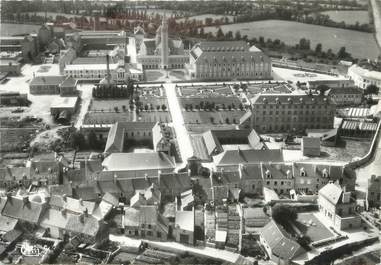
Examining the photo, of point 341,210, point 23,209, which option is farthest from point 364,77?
point 23,209

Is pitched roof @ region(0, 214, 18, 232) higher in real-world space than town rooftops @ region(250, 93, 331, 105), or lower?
lower

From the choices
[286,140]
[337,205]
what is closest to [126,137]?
[286,140]

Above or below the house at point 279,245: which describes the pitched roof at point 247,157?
above

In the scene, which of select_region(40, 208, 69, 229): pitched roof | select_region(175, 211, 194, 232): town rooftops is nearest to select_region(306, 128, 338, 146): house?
select_region(175, 211, 194, 232): town rooftops

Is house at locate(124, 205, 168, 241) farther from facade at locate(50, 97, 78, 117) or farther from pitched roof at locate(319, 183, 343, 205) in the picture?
facade at locate(50, 97, 78, 117)

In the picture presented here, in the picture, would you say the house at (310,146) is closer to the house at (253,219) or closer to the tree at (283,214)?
the house at (253,219)

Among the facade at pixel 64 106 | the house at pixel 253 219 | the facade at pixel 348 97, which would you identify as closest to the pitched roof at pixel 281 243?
the house at pixel 253 219
